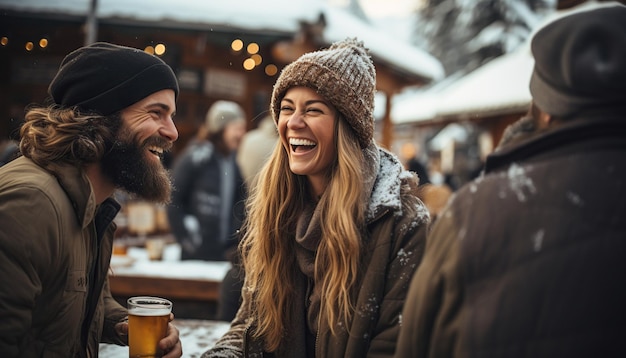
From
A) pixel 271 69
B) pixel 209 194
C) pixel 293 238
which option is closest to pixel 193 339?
pixel 293 238

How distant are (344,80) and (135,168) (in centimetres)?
101

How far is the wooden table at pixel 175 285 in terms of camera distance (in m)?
4.42

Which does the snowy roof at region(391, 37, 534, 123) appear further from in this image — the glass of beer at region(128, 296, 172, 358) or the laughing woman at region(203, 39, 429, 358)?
the glass of beer at region(128, 296, 172, 358)

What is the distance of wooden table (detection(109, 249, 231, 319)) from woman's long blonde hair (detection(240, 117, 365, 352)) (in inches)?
65.6

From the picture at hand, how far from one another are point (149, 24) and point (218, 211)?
2.42 metres

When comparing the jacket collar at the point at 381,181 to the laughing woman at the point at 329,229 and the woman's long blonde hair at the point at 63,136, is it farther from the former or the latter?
the woman's long blonde hair at the point at 63,136

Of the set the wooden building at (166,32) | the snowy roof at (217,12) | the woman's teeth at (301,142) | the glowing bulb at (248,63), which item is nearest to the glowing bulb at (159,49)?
the wooden building at (166,32)

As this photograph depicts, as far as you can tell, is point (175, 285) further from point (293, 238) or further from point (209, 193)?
point (293, 238)

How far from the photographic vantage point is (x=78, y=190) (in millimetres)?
2100

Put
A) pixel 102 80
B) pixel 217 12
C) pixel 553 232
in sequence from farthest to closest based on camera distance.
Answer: pixel 217 12 → pixel 102 80 → pixel 553 232

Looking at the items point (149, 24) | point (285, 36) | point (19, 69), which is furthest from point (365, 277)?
point (19, 69)

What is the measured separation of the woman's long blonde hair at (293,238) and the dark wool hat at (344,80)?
80 mm

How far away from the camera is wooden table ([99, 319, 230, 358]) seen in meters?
2.58

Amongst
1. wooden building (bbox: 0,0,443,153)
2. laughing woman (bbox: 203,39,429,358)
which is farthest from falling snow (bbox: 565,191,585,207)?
wooden building (bbox: 0,0,443,153)
